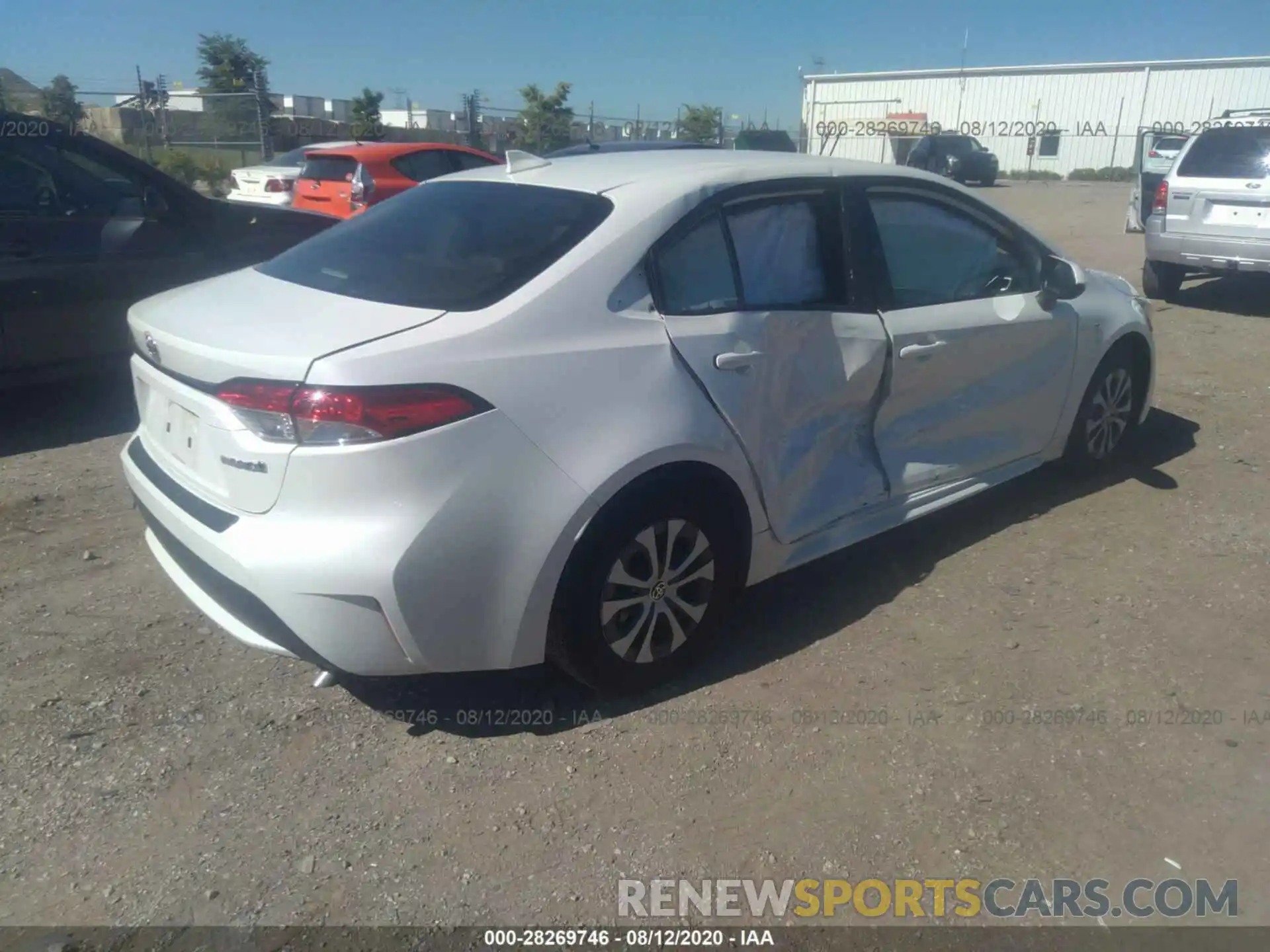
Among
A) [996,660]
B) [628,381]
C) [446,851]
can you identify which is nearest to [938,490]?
[996,660]

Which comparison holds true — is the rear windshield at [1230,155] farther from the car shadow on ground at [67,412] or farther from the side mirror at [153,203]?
the car shadow on ground at [67,412]

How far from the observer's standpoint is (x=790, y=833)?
2.62 meters

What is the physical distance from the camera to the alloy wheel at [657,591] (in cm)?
297

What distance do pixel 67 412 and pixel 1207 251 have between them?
925 cm

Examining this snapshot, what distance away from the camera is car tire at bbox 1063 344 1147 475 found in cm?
480

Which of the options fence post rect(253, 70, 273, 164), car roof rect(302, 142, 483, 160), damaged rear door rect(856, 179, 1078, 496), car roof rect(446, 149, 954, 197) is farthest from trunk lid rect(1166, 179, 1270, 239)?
fence post rect(253, 70, 273, 164)

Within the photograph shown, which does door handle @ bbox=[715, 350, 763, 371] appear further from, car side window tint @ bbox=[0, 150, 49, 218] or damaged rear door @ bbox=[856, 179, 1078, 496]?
car side window tint @ bbox=[0, 150, 49, 218]

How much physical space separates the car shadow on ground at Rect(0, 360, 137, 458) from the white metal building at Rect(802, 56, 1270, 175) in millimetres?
35004

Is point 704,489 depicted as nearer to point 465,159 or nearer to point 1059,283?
point 1059,283

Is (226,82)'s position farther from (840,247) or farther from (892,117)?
(840,247)

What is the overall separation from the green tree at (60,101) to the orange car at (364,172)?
1017 centimetres

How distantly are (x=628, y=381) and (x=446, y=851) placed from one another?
1.35 meters

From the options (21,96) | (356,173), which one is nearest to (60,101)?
(21,96)

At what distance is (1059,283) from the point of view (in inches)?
171
